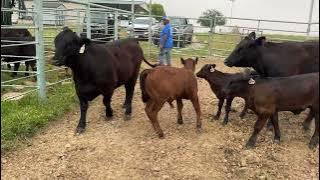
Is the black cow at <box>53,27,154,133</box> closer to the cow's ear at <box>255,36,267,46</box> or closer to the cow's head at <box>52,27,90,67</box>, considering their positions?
the cow's head at <box>52,27,90,67</box>

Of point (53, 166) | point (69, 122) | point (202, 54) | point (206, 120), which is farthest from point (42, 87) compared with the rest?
point (202, 54)

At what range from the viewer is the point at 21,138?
19.3 ft

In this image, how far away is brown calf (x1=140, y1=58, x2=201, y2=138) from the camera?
5.61 metres

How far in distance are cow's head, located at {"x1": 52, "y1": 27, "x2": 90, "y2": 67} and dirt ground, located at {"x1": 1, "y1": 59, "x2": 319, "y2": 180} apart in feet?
3.64

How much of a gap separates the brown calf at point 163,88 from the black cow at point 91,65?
66 cm

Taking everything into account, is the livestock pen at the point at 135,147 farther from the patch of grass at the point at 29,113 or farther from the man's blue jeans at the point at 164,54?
the man's blue jeans at the point at 164,54

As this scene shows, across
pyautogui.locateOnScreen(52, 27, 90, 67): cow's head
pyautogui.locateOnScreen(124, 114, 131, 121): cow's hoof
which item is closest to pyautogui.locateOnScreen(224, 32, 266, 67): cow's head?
pyautogui.locateOnScreen(124, 114, 131, 121): cow's hoof

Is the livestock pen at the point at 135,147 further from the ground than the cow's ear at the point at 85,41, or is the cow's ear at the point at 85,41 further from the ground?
the cow's ear at the point at 85,41

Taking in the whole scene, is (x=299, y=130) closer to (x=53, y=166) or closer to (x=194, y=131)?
(x=194, y=131)

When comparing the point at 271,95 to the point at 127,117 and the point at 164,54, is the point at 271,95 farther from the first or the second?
the point at 164,54

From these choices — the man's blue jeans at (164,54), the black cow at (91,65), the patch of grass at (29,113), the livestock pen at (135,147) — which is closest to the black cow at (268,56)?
the livestock pen at (135,147)

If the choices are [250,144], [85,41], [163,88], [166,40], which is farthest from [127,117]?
[166,40]

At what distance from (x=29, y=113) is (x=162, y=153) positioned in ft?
8.20

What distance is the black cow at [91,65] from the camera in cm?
574
